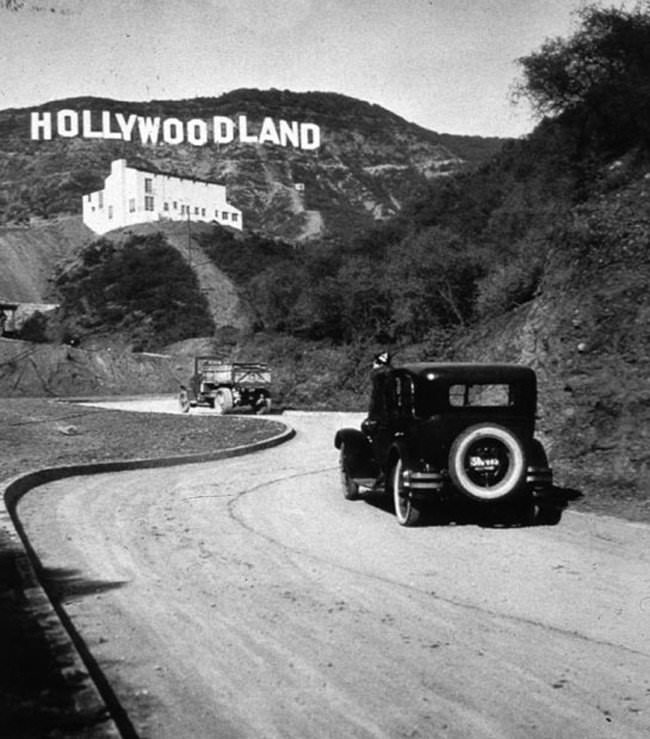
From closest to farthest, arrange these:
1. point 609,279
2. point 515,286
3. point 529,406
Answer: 1. point 529,406
2. point 609,279
3. point 515,286

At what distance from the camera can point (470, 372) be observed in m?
10.5

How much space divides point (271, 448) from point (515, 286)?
18.7 metres

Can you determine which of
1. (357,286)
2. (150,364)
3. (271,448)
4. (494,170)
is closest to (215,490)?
(271,448)

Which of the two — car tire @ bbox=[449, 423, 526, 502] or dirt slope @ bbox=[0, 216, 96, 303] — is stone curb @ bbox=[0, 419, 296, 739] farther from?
dirt slope @ bbox=[0, 216, 96, 303]

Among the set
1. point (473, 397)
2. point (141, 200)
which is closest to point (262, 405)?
point (473, 397)

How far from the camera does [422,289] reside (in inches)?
1629

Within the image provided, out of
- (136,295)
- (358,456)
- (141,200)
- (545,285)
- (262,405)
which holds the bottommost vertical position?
(262,405)

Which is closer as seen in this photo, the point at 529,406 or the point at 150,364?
the point at 529,406

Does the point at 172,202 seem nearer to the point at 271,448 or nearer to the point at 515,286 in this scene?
the point at 515,286

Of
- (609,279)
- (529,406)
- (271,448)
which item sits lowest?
(271,448)

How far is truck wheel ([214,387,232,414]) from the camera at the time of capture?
31797 millimetres

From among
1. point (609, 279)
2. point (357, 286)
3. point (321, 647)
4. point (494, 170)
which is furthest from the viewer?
point (494, 170)

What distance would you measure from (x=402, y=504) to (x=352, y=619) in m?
3.99

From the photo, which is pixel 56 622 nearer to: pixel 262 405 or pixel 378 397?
pixel 378 397
